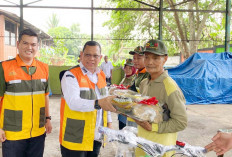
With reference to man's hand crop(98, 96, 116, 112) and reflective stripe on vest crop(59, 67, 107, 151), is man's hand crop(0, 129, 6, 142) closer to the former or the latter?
reflective stripe on vest crop(59, 67, 107, 151)

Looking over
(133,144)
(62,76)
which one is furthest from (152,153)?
(62,76)

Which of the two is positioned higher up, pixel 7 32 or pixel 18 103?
pixel 7 32

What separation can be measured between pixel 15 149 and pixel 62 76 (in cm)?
87

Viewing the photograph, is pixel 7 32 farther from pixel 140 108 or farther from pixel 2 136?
pixel 140 108

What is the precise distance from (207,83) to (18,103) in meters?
8.59

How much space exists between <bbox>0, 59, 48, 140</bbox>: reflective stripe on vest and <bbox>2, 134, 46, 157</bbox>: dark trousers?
0.06 metres

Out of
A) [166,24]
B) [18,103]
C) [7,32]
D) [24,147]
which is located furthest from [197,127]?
[7,32]

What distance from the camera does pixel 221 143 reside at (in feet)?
4.08

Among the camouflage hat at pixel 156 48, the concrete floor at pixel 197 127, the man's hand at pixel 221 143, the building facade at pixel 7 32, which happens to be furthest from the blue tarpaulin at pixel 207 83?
the building facade at pixel 7 32

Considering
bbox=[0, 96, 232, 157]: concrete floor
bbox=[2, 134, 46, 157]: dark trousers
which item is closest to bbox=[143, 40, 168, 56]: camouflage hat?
bbox=[2, 134, 46, 157]: dark trousers

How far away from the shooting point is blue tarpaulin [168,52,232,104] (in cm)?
908

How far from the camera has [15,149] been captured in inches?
81.4

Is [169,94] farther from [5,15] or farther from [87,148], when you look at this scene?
[5,15]

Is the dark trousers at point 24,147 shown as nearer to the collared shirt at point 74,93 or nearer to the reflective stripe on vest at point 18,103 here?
the reflective stripe on vest at point 18,103
